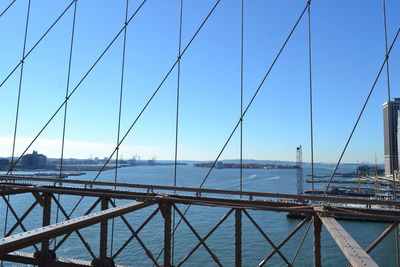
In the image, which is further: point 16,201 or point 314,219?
point 16,201

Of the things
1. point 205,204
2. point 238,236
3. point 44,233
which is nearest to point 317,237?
point 238,236

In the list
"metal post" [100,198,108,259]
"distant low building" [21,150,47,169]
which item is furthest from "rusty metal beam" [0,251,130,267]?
"distant low building" [21,150,47,169]

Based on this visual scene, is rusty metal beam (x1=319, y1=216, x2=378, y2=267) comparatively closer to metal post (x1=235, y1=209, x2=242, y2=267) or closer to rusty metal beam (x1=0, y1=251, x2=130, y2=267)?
metal post (x1=235, y1=209, x2=242, y2=267)

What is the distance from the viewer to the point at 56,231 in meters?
3.38

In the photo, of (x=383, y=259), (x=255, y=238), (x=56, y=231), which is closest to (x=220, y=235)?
(x=255, y=238)

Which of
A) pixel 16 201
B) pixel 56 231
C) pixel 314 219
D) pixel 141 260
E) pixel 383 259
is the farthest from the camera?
pixel 16 201

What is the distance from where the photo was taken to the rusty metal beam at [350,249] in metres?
2.76

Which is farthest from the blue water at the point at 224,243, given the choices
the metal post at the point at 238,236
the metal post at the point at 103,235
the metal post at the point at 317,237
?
the metal post at the point at 317,237

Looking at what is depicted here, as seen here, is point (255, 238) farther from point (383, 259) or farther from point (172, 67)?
point (172, 67)

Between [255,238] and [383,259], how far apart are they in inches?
361

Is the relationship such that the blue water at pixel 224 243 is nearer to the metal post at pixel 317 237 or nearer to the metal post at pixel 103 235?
the metal post at pixel 103 235

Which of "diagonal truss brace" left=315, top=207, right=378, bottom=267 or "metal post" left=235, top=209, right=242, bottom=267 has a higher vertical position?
"diagonal truss brace" left=315, top=207, right=378, bottom=267

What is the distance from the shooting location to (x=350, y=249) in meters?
3.26

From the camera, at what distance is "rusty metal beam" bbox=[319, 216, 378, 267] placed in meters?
2.76
